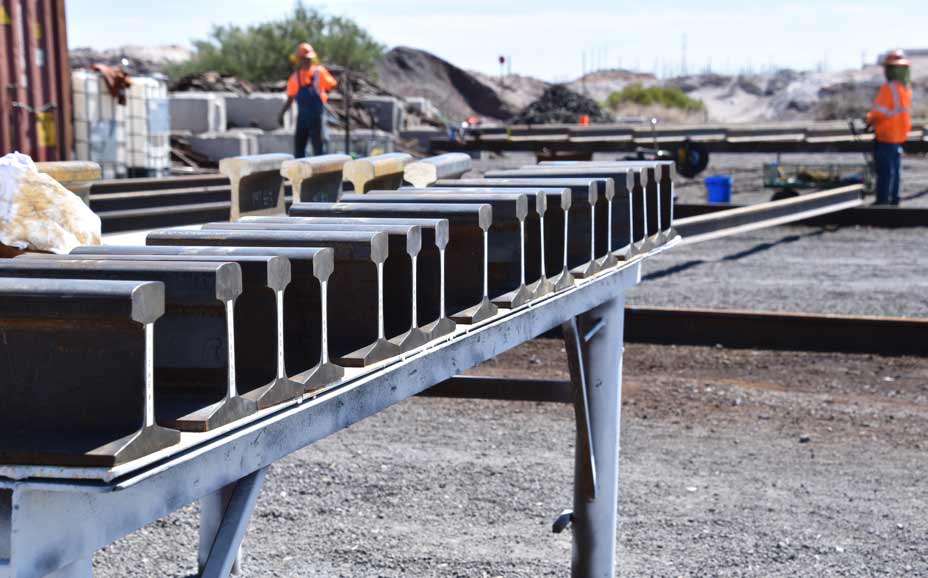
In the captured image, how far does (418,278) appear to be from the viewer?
2.51 meters

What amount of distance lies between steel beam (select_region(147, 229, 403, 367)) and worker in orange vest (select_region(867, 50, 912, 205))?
15234 millimetres

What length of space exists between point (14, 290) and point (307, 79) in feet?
49.5

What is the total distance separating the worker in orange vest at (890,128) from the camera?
1639 centimetres

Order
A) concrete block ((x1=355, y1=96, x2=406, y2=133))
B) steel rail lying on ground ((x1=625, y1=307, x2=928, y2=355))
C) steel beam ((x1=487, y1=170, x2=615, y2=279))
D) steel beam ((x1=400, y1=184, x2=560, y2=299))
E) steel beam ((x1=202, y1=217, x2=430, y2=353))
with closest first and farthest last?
steel beam ((x1=202, y1=217, x2=430, y2=353))
steel beam ((x1=400, y1=184, x2=560, y2=299))
steel beam ((x1=487, y1=170, x2=615, y2=279))
steel rail lying on ground ((x1=625, y1=307, x2=928, y2=355))
concrete block ((x1=355, y1=96, x2=406, y2=133))

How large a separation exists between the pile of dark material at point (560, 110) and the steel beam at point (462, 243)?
117ft

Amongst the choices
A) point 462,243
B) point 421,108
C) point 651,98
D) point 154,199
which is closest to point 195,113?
point 421,108

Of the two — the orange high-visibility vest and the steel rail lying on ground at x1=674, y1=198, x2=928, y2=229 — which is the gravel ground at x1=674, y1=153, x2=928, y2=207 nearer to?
the orange high-visibility vest

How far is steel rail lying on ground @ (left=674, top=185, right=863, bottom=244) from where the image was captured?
34.7ft

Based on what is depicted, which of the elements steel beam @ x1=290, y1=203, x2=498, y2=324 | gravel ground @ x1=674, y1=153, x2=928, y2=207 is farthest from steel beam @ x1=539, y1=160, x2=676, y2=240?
gravel ground @ x1=674, y1=153, x2=928, y2=207

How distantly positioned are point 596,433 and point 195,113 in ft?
71.9

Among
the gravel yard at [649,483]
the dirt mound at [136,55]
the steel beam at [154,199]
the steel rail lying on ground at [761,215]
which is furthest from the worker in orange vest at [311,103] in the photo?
the dirt mound at [136,55]

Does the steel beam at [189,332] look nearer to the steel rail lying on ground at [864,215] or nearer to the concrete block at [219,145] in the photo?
the steel rail lying on ground at [864,215]

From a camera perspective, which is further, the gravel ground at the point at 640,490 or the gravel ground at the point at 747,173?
the gravel ground at the point at 747,173

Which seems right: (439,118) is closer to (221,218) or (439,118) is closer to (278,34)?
(278,34)
